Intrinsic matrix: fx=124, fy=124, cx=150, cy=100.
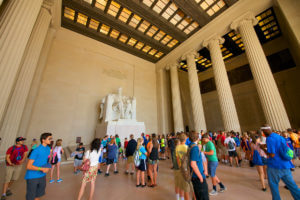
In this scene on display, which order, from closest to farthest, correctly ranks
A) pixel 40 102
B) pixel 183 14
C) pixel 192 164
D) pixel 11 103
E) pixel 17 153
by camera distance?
pixel 192 164 < pixel 17 153 < pixel 11 103 < pixel 40 102 < pixel 183 14

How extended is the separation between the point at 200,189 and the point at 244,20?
42.8ft

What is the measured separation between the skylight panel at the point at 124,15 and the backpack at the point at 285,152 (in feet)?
44.5

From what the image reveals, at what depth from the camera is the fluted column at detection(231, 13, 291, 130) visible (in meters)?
7.41

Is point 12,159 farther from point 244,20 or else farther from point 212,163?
point 244,20

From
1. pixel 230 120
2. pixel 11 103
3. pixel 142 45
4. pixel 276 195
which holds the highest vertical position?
pixel 142 45

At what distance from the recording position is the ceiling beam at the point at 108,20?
10250 mm

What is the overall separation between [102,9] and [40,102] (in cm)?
943

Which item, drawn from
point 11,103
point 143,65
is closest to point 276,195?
point 11,103

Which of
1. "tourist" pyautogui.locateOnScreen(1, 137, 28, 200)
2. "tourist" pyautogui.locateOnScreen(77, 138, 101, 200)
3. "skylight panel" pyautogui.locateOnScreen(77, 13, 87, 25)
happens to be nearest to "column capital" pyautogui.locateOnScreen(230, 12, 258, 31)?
"skylight panel" pyautogui.locateOnScreen(77, 13, 87, 25)

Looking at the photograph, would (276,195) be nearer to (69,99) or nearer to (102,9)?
(69,99)

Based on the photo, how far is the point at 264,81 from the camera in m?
8.18

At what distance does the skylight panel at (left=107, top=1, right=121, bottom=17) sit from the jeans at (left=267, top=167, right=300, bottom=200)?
45.3ft

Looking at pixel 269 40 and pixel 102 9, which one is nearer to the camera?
pixel 102 9

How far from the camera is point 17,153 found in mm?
2883
